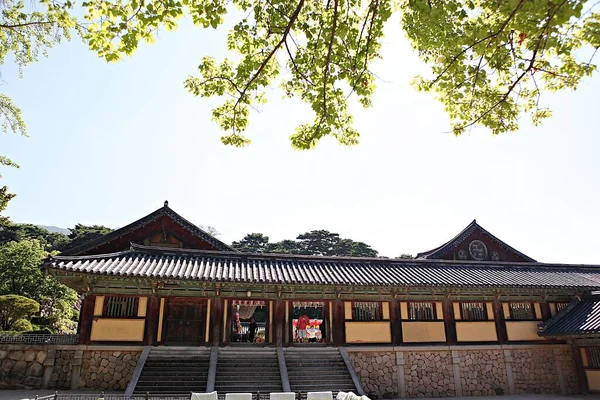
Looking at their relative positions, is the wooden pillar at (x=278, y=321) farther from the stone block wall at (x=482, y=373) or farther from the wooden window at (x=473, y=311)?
the wooden window at (x=473, y=311)

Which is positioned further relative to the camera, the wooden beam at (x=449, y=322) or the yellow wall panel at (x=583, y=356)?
the yellow wall panel at (x=583, y=356)

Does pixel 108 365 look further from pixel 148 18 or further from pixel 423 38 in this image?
pixel 423 38

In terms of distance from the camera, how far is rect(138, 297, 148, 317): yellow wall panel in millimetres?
14705

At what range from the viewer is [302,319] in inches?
693

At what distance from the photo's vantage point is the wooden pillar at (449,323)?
55.1 feet

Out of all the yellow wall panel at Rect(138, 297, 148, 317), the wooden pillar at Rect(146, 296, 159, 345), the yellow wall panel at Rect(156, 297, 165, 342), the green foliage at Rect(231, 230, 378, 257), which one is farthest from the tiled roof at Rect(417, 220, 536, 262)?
the green foliage at Rect(231, 230, 378, 257)

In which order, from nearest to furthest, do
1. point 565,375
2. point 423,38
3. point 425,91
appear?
point 423,38
point 425,91
point 565,375

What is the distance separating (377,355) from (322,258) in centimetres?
502

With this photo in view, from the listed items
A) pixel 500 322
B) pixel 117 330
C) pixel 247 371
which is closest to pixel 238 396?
pixel 247 371

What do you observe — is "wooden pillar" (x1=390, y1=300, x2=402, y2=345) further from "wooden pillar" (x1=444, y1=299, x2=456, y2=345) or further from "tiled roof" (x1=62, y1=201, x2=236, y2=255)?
"tiled roof" (x1=62, y1=201, x2=236, y2=255)

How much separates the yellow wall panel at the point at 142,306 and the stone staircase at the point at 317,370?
19.0ft

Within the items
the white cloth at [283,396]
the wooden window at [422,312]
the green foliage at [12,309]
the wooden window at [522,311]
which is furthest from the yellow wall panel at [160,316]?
the wooden window at [522,311]

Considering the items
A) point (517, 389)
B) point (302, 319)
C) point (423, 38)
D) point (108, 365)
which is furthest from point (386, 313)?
point (423, 38)

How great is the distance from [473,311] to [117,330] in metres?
15.2
